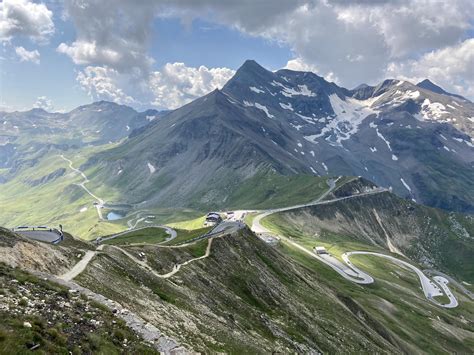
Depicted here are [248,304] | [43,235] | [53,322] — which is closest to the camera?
[53,322]

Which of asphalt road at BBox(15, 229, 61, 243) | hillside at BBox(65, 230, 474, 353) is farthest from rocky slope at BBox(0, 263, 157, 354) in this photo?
asphalt road at BBox(15, 229, 61, 243)

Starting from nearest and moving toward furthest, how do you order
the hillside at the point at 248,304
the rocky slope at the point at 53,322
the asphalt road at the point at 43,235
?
the rocky slope at the point at 53,322, the hillside at the point at 248,304, the asphalt road at the point at 43,235

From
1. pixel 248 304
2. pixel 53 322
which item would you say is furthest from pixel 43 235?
pixel 53 322

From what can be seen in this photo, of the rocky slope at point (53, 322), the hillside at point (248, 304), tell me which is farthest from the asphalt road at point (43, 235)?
the rocky slope at point (53, 322)

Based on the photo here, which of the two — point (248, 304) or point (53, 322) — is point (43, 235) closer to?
point (248, 304)

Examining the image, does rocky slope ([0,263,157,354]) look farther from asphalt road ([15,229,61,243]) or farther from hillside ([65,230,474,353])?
asphalt road ([15,229,61,243])

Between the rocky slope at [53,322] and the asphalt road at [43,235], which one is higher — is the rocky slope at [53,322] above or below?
above

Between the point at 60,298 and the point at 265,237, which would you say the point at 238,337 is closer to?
the point at 60,298

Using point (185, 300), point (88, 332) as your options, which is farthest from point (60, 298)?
point (185, 300)

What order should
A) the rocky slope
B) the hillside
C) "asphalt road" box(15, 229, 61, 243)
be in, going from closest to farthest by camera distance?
1. the rocky slope
2. the hillside
3. "asphalt road" box(15, 229, 61, 243)

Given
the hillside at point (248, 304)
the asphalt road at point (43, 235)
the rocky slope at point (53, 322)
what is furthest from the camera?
the asphalt road at point (43, 235)

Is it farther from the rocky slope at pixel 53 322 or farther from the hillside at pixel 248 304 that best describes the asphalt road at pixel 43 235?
the rocky slope at pixel 53 322
